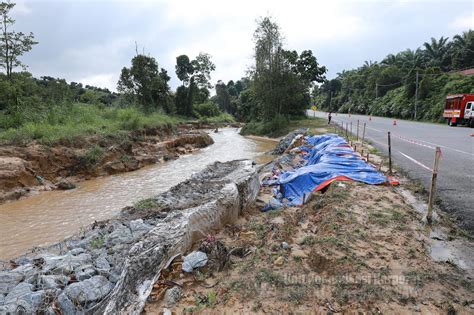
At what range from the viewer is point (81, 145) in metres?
12.1

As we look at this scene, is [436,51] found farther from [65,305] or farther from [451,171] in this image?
[65,305]

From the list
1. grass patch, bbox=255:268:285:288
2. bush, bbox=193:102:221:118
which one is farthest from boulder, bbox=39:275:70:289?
bush, bbox=193:102:221:118

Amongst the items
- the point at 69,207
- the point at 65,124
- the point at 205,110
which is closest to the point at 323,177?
the point at 69,207

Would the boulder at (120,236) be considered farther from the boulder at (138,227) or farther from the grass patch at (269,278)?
the grass patch at (269,278)

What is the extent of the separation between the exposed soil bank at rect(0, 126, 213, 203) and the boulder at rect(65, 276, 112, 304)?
289 inches

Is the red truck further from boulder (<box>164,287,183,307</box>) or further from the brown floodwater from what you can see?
boulder (<box>164,287,183,307</box>)

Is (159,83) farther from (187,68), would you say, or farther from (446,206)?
(446,206)

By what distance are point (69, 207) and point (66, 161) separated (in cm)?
396

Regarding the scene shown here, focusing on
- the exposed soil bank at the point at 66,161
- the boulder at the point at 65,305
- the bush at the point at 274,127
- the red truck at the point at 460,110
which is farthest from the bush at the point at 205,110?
the boulder at the point at 65,305

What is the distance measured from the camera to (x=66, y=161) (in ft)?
36.0

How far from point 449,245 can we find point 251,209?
3730 millimetres

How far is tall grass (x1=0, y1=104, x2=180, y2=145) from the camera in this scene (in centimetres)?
1077

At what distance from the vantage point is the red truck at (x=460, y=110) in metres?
19.6

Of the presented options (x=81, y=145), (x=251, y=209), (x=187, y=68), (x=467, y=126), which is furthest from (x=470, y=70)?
(x=81, y=145)
